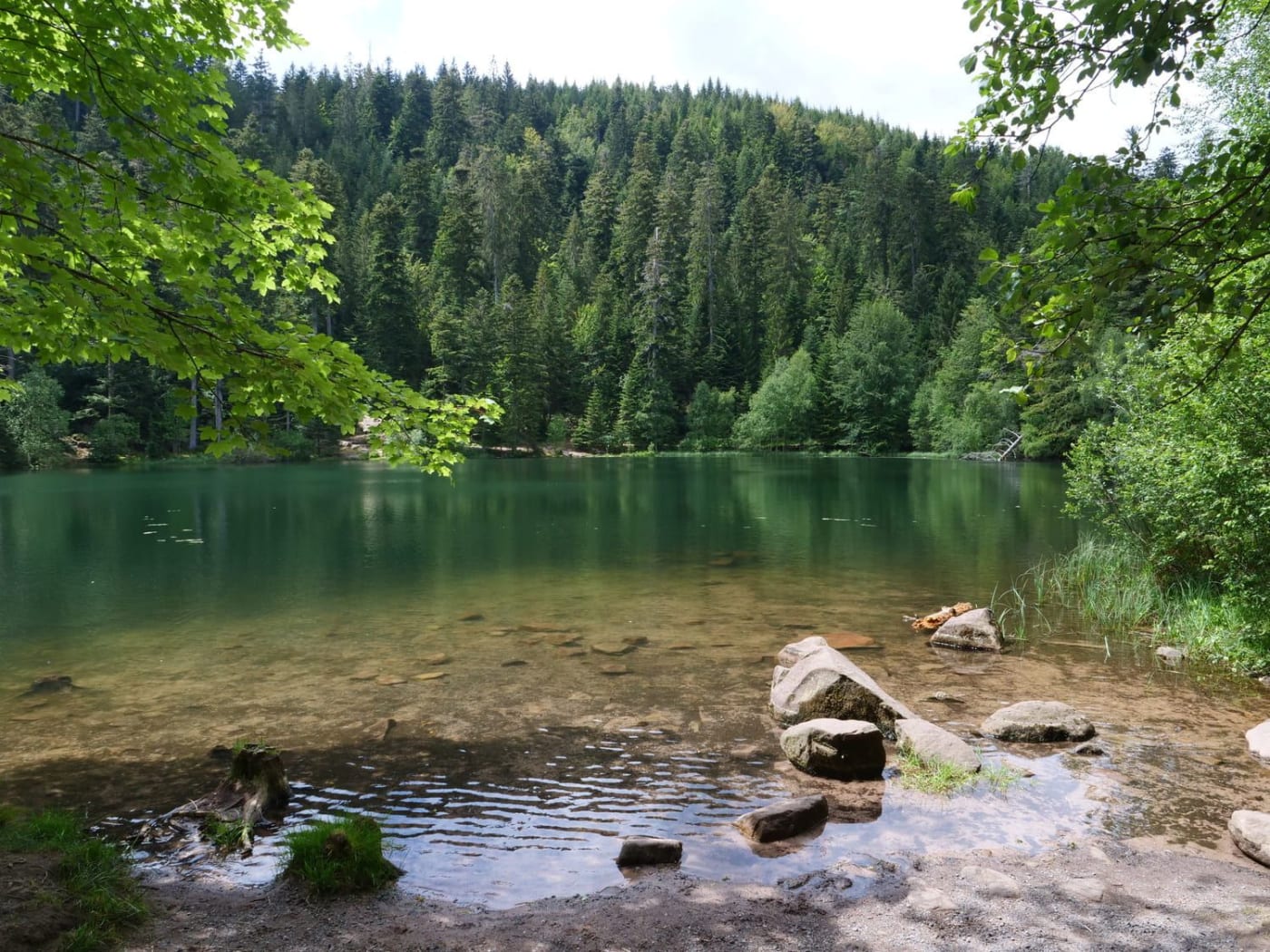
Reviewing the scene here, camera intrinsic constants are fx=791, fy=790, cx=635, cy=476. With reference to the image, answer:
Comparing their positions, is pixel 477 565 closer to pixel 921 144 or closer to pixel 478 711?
pixel 478 711

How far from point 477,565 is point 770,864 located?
1653cm

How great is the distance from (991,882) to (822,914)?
1294mm

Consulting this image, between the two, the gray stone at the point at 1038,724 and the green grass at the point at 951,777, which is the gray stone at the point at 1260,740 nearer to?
the gray stone at the point at 1038,724

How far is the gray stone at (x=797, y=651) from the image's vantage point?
11.2 meters

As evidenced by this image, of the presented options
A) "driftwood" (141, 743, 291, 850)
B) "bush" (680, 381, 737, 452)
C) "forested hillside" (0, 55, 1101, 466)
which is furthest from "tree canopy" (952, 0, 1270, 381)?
"bush" (680, 381, 737, 452)

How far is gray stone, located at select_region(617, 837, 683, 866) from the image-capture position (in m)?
6.23

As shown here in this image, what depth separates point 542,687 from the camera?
1119cm

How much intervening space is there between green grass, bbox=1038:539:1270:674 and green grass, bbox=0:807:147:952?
43.2ft

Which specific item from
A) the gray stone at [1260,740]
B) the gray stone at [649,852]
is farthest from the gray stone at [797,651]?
the gray stone at [649,852]

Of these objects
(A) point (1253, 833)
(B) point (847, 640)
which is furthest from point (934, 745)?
(B) point (847, 640)

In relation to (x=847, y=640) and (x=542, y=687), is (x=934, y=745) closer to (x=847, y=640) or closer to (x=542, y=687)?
(x=542, y=687)

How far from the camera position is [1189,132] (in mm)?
20438

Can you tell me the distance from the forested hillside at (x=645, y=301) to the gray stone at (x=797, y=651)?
4790cm

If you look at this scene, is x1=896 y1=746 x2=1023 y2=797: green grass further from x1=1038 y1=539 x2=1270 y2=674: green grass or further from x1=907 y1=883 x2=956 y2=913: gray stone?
x1=1038 y1=539 x2=1270 y2=674: green grass
